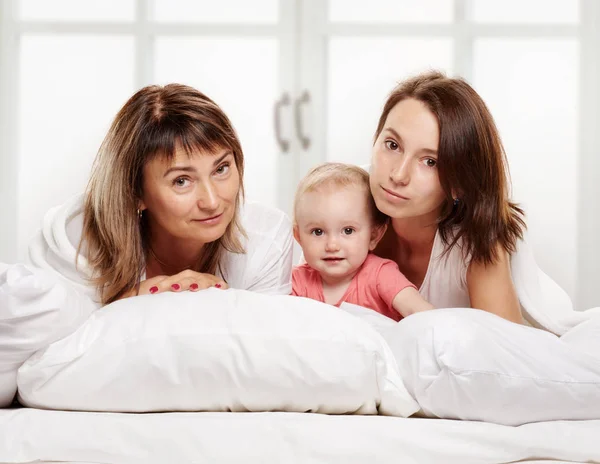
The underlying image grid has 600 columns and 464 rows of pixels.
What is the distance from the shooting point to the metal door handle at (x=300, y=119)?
327 cm

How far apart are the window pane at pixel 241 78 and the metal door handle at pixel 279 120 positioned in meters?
0.07

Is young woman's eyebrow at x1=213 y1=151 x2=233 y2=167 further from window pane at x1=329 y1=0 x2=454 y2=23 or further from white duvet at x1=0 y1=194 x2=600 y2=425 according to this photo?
window pane at x1=329 y1=0 x2=454 y2=23

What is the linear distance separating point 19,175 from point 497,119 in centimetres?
203

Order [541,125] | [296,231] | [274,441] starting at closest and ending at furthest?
[274,441]
[296,231]
[541,125]

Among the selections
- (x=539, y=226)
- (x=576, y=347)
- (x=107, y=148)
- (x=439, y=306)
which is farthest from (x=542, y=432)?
(x=539, y=226)

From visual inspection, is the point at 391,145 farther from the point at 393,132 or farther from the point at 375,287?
the point at 375,287

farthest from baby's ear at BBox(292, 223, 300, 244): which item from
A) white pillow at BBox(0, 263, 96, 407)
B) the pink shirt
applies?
white pillow at BBox(0, 263, 96, 407)

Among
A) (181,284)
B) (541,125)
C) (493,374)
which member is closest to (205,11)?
(541,125)

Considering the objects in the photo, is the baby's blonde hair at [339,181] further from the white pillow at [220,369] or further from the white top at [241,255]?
the white pillow at [220,369]

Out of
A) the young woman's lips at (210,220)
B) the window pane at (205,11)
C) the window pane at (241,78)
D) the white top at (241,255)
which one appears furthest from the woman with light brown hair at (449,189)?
the window pane at (205,11)

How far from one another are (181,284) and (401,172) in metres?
0.52

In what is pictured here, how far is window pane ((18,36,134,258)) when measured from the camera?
3418mm

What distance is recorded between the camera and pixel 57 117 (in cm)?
344

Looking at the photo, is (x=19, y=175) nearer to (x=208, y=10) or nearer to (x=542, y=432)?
(x=208, y=10)
